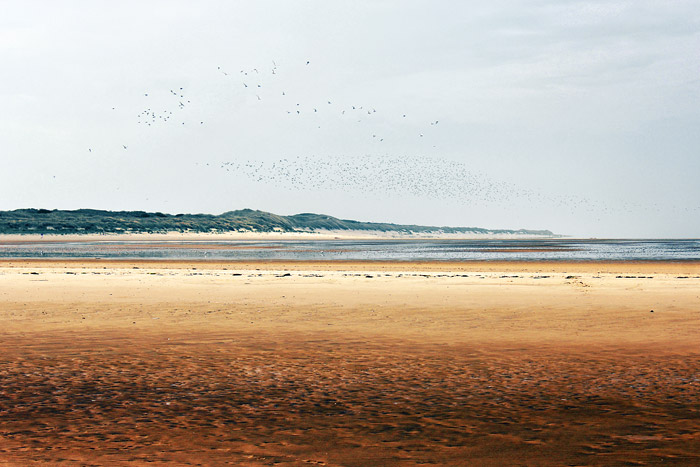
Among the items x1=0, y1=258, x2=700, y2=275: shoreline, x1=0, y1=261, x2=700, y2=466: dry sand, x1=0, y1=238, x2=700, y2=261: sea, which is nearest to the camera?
x1=0, y1=261, x2=700, y2=466: dry sand

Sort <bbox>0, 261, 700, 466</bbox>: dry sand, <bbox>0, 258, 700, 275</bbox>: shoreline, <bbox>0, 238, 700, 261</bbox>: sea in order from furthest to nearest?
1. <bbox>0, 238, 700, 261</bbox>: sea
2. <bbox>0, 258, 700, 275</bbox>: shoreline
3. <bbox>0, 261, 700, 466</bbox>: dry sand

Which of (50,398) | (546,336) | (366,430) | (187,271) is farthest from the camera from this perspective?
(187,271)

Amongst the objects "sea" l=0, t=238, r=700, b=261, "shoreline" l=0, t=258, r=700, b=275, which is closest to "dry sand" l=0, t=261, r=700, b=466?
"shoreline" l=0, t=258, r=700, b=275

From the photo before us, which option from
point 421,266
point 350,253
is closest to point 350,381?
point 421,266

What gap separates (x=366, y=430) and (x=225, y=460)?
5.01 feet

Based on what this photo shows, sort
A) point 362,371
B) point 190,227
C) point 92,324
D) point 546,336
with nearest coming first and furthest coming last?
point 362,371
point 546,336
point 92,324
point 190,227

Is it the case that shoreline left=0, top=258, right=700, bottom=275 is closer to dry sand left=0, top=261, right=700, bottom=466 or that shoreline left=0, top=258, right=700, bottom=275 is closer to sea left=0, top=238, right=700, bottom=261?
sea left=0, top=238, right=700, bottom=261

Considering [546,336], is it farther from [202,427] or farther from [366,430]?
[202,427]

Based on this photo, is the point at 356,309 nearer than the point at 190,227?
Yes

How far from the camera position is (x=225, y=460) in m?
5.83

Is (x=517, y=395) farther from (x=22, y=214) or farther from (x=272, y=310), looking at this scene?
(x=22, y=214)

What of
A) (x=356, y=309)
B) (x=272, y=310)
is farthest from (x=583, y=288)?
(x=272, y=310)

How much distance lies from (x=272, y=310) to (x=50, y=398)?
9048mm

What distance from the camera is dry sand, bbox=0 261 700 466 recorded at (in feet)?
20.2
